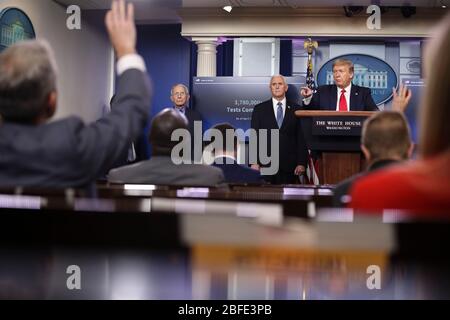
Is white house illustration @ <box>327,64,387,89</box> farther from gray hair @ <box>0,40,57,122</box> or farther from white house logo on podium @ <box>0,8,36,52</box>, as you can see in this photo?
gray hair @ <box>0,40,57,122</box>

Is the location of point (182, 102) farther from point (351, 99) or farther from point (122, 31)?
point (122, 31)

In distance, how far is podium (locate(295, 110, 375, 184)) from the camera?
4.62m

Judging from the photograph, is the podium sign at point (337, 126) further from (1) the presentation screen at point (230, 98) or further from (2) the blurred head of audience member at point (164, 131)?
(1) the presentation screen at point (230, 98)

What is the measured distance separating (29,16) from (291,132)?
374 cm

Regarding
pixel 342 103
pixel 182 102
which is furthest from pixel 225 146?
pixel 182 102

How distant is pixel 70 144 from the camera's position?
4.25ft

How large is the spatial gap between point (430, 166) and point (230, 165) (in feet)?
8.60

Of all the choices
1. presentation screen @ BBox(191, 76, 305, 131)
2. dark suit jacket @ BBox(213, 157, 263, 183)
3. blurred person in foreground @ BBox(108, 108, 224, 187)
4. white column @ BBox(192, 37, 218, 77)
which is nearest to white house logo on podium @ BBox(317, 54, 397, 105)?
presentation screen @ BBox(191, 76, 305, 131)

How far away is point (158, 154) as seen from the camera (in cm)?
264

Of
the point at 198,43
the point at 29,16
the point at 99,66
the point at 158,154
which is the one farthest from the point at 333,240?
the point at 99,66

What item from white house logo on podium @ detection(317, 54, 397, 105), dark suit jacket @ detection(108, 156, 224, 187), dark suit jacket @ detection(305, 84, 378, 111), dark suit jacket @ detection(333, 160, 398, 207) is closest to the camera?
dark suit jacket @ detection(333, 160, 398, 207)

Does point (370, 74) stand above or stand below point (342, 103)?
above

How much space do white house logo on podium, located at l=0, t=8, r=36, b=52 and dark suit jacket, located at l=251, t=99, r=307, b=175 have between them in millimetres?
3019

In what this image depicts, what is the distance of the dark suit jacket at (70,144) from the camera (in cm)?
129
